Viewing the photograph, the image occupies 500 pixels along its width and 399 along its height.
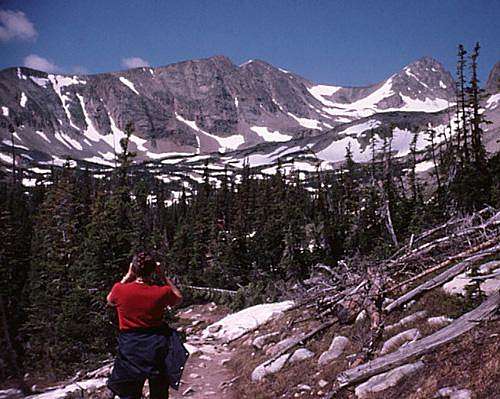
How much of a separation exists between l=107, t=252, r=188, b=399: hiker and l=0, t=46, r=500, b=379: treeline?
1.23 m

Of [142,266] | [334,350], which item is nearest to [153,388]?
[142,266]

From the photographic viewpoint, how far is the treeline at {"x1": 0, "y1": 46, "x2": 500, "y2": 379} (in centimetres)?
2045

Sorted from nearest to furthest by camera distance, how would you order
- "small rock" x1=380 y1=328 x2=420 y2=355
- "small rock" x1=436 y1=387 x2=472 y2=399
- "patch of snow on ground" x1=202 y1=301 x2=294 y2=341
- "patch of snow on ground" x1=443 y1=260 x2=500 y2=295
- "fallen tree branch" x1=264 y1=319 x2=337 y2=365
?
"small rock" x1=436 y1=387 x2=472 y2=399 < "small rock" x1=380 y1=328 x2=420 y2=355 < "patch of snow on ground" x1=443 y1=260 x2=500 y2=295 < "fallen tree branch" x1=264 y1=319 x2=337 y2=365 < "patch of snow on ground" x1=202 y1=301 x2=294 y2=341

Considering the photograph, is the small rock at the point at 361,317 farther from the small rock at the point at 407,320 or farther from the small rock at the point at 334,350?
the small rock at the point at 407,320

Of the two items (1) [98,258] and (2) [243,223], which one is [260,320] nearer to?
(1) [98,258]

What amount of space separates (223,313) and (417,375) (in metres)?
30.5

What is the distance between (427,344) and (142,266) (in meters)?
4.27

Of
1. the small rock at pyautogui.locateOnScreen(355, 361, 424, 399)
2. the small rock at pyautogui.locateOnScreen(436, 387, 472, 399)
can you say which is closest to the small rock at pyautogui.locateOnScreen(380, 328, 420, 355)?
the small rock at pyautogui.locateOnScreen(355, 361, 424, 399)

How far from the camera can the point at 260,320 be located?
57.1ft

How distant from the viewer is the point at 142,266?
17.9 ft

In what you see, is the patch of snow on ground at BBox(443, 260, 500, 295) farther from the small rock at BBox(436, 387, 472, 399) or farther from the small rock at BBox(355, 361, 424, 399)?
the small rock at BBox(436, 387, 472, 399)

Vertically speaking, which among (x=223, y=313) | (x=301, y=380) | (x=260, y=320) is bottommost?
(x=223, y=313)

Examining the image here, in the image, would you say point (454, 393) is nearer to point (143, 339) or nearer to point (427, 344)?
point (427, 344)

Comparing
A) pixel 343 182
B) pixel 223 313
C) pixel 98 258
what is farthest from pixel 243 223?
pixel 98 258
